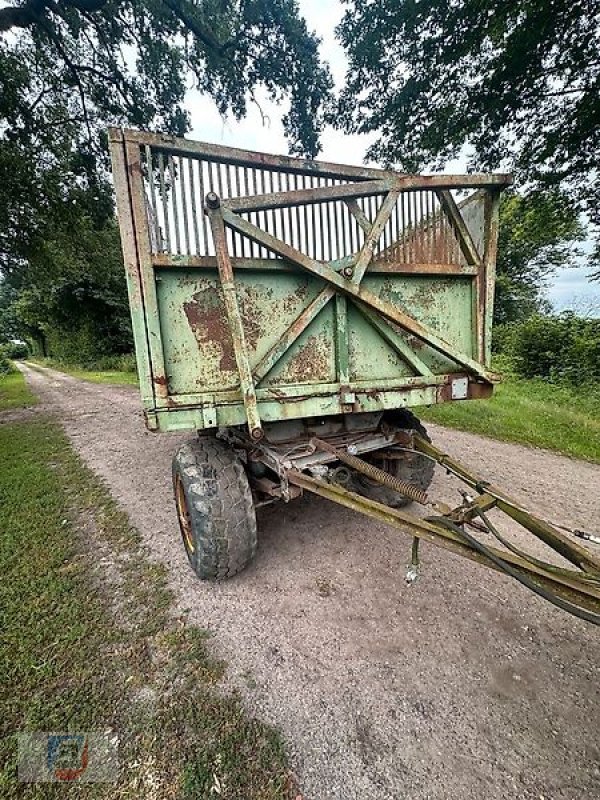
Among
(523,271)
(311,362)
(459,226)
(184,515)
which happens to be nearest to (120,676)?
(184,515)

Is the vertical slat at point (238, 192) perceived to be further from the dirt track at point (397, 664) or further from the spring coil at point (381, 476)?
the dirt track at point (397, 664)

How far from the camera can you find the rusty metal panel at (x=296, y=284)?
2.18 m

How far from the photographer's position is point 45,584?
2725 millimetres

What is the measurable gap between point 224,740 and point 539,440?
572 cm

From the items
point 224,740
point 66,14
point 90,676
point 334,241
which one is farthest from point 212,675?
point 66,14

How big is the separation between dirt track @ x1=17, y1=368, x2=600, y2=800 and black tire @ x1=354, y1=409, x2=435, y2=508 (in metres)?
0.34

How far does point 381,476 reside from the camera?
2367 mm

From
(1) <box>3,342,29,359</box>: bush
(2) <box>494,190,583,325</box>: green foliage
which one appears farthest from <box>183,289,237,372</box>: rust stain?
(1) <box>3,342,29,359</box>: bush

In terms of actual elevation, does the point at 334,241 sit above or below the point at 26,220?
below

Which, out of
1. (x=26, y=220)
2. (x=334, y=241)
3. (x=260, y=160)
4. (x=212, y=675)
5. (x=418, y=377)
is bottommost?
→ (x=212, y=675)

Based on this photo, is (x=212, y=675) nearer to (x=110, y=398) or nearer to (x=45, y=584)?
(x=45, y=584)

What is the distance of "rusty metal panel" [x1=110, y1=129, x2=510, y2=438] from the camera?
218 cm

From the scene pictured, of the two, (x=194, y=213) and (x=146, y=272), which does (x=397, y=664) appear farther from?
(x=194, y=213)

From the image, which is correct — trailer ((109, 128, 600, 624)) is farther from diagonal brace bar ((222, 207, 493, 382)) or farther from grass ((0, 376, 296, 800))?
grass ((0, 376, 296, 800))
